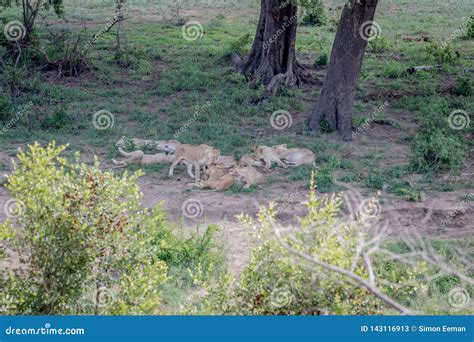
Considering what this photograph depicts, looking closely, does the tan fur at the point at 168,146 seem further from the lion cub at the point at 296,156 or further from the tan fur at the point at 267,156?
the lion cub at the point at 296,156

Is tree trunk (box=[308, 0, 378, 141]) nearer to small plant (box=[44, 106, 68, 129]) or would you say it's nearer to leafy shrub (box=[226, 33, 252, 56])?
small plant (box=[44, 106, 68, 129])

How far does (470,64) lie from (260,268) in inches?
600

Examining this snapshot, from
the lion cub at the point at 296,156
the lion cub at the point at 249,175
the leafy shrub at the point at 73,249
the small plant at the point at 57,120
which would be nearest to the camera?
the leafy shrub at the point at 73,249

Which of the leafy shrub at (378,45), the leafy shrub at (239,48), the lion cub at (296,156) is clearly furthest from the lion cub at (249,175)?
the leafy shrub at (378,45)

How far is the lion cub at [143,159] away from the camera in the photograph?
11.5 meters

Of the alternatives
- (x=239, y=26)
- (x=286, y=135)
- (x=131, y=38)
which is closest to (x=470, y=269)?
(x=286, y=135)

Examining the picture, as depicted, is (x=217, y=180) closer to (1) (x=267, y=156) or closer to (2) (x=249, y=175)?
(2) (x=249, y=175)

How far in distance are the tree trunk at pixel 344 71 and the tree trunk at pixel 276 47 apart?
9.29 feet

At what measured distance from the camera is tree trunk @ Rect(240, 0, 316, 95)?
16.5 m

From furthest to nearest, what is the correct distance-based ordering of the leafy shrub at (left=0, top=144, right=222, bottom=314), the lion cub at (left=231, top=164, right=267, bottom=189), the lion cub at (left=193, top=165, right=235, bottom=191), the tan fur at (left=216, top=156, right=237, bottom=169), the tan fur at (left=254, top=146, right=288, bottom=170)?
the tan fur at (left=254, top=146, right=288, bottom=170) → the tan fur at (left=216, top=156, right=237, bottom=169) → the lion cub at (left=231, top=164, right=267, bottom=189) → the lion cub at (left=193, top=165, right=235, bottom=191) → the leafy shrub at (left=0, top=144, right=222, bottom=314)

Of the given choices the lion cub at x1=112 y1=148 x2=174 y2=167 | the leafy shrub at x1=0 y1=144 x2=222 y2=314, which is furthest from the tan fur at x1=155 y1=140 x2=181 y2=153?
the leafy shrub at x1=0 y1=144 x2=222 y2=314

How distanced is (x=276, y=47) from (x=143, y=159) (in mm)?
6158

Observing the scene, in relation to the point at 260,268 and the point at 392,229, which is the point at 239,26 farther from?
the point at 260,268

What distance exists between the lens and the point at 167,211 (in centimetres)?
976
